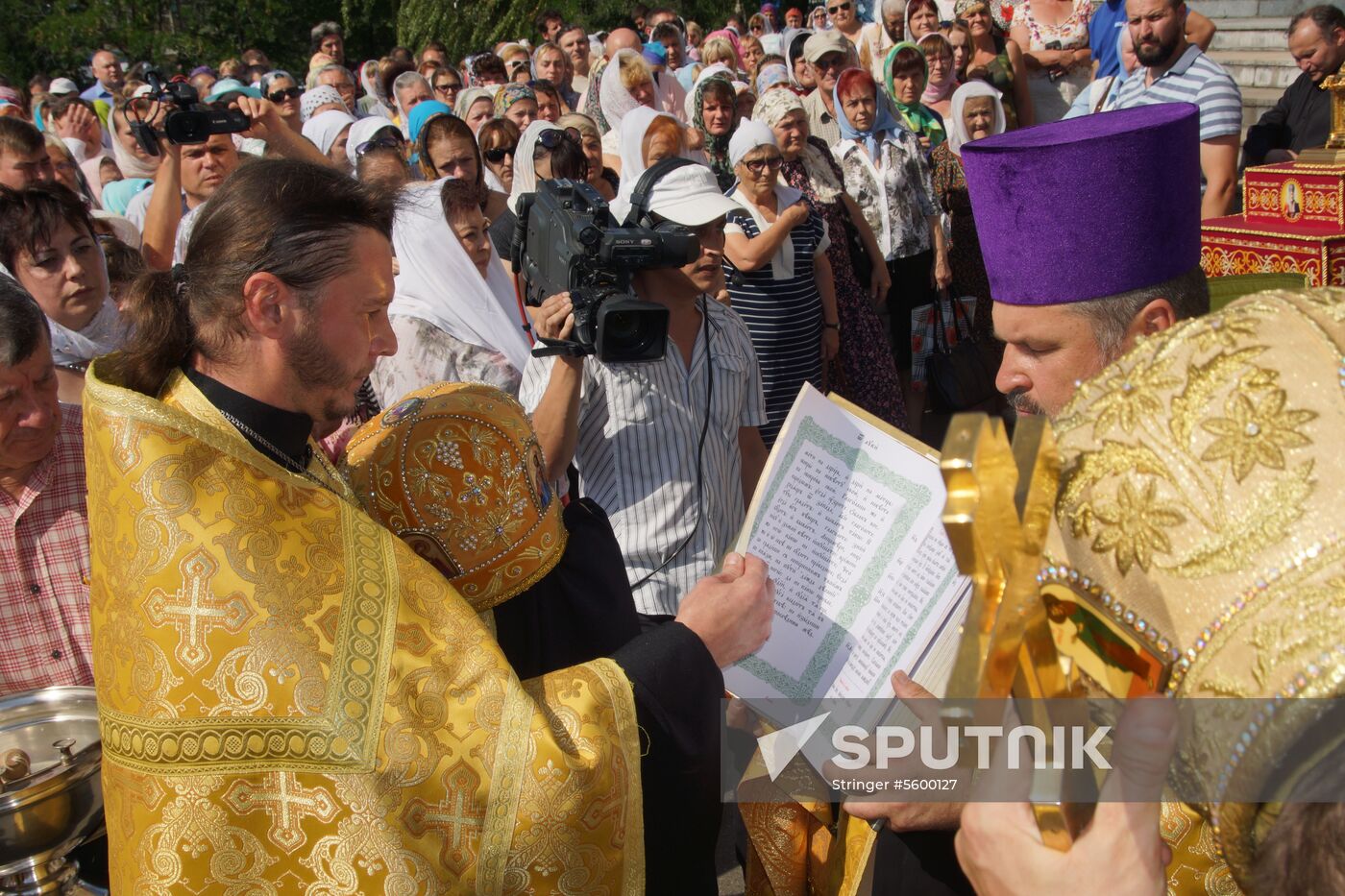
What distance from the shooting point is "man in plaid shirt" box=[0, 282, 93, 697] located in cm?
247

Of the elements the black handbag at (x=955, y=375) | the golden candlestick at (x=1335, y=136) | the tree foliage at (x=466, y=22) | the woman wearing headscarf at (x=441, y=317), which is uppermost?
the tree foliage at (x=466, y=22)

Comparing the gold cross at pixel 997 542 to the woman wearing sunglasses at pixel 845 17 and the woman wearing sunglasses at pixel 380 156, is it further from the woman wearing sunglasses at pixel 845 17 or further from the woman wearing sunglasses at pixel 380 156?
the woman wearing sunglasses at pixel 845 17

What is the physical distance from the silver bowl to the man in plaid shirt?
0.62ft

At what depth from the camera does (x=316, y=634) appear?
5.40 ft

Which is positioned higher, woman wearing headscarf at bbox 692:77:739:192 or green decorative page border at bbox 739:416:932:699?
woman wearing headscarf at bbox 692:77:739:192

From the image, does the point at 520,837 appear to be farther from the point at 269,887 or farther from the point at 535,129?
the point at 535,129

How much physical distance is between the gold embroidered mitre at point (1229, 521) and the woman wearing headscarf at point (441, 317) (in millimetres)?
3017

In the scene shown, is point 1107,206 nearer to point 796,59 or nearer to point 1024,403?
point 1024,403

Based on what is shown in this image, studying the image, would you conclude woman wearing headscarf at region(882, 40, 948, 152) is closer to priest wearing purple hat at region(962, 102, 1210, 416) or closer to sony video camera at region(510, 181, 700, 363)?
sony video camera at region(510, 181, 700, 363)

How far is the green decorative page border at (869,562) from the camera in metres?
1.90

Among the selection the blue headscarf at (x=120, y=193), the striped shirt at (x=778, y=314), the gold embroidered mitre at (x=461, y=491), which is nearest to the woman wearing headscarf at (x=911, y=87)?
the striped shirt at (x=778, y=314)

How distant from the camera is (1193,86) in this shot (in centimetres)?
501

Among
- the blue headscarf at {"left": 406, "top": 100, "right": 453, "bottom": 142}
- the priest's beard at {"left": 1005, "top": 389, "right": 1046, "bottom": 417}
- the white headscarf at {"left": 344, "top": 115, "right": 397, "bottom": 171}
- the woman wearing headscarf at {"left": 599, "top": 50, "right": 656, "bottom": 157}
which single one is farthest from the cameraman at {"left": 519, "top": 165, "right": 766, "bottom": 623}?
the woman wearing headscarf at {"left": 599, "top": 50, "right": 656, "bottom": 157}

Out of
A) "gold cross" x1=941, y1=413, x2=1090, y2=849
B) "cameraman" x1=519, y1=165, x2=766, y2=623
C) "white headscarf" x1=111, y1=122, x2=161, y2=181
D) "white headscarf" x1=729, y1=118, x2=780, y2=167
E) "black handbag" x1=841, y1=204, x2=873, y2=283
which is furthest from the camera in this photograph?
"white headscarf" x1=111, y1=122, x2=161, y2=181
